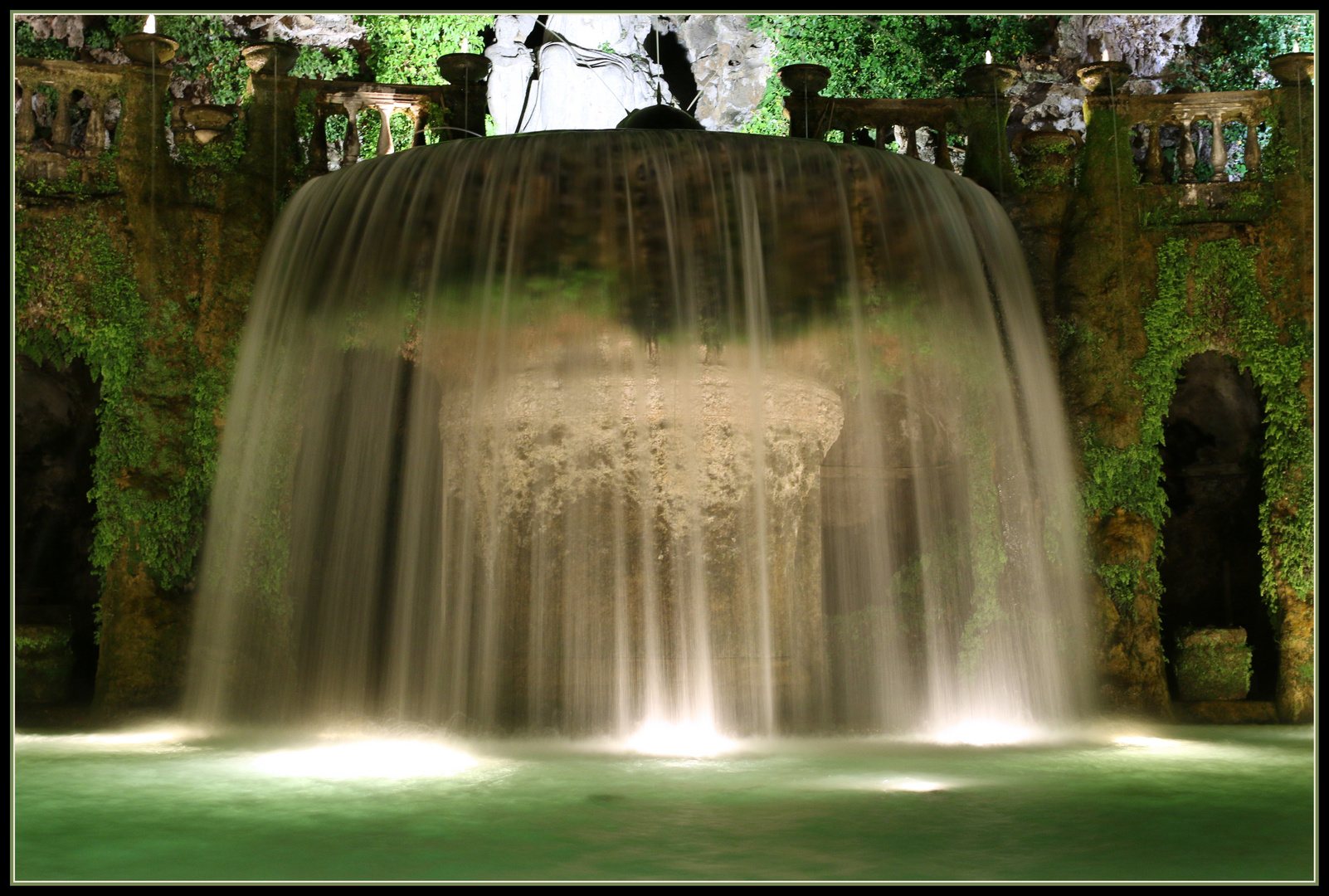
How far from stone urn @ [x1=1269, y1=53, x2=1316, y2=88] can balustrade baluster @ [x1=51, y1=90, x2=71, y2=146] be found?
10.8 meters

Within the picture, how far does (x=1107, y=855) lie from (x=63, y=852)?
415 cm

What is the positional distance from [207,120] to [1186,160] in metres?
9.07

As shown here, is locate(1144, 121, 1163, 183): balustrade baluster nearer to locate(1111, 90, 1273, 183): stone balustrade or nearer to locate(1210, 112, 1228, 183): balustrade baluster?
locate(1111, 90, 1273, 183): stone balustrade

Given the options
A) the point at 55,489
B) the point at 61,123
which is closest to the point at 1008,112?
the point at 61,123

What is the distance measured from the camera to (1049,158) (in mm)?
12266

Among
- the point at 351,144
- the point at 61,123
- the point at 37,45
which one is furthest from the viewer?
the point at 37,45

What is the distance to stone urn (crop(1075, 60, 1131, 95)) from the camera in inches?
480

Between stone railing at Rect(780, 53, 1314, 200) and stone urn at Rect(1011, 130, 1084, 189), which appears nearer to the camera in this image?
stone railing at Rect(780, 53, 1314, 200)

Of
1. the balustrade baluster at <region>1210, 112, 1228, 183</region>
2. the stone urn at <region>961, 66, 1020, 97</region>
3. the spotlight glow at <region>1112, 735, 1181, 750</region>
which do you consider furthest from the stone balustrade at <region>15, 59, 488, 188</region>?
the spotlight glow at <region>1112, 735, 1181, 750</region>

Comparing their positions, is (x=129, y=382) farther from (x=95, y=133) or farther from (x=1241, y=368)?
(x=1241, y=368)

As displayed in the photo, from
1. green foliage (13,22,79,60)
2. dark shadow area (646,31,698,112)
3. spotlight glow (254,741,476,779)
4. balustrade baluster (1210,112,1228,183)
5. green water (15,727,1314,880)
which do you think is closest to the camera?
green water (15,727,1314,880)

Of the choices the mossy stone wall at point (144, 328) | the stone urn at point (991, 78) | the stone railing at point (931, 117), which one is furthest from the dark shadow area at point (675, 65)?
the mossy stone wall at point (144, 328)

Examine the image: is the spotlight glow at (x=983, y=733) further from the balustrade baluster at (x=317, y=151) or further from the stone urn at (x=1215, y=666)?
the balustrade baluster at (x=317, y=151)

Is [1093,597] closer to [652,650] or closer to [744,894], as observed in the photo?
→ [652,650]
